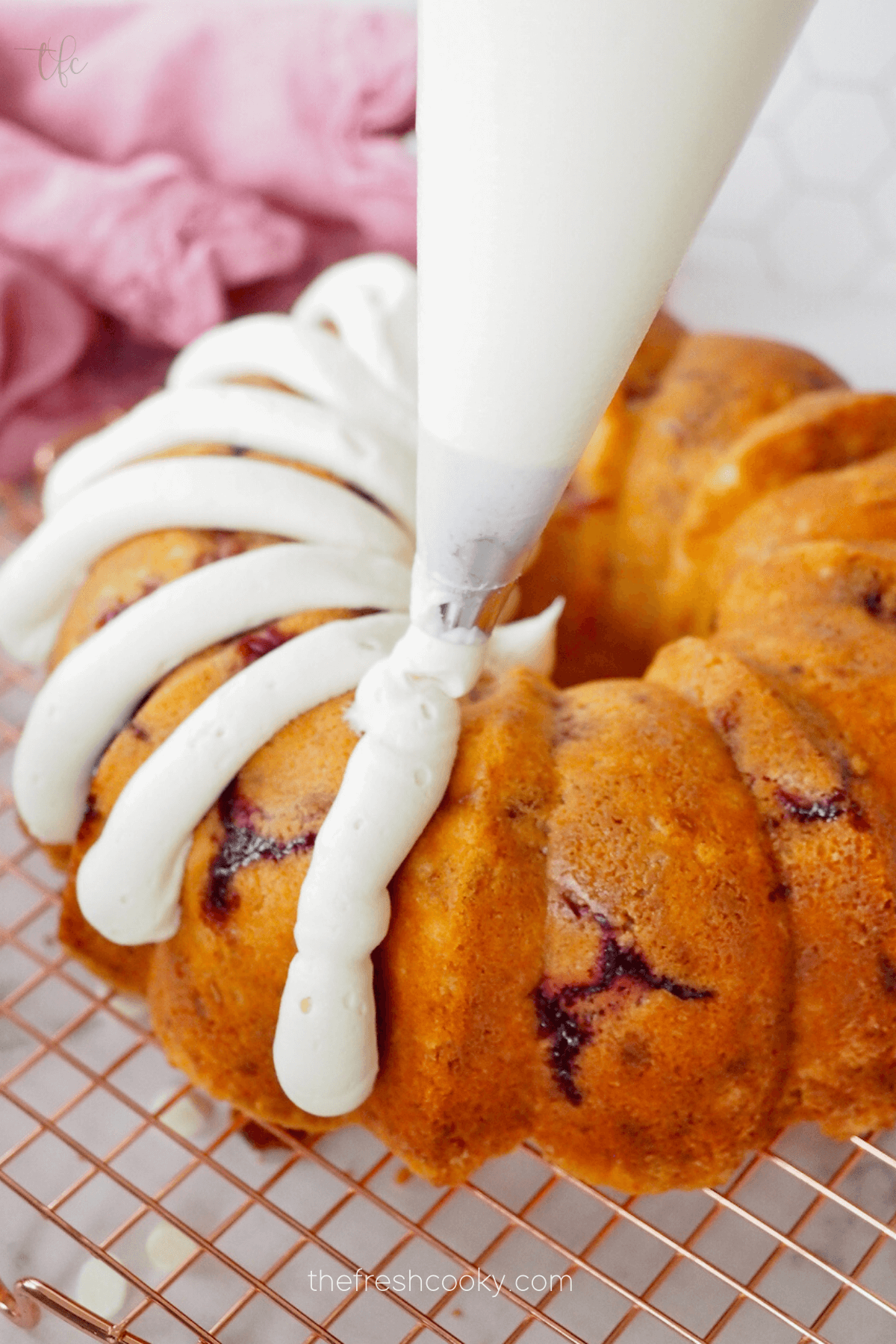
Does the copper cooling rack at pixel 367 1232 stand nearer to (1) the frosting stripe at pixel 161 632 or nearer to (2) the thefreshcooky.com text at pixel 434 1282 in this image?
(2) the thefreshcooky.com text at pixel 434 1282

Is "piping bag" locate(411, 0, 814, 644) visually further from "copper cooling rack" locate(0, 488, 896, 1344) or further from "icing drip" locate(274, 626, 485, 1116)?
"copper cooling rack" locate(0, 488, 896, 1344)

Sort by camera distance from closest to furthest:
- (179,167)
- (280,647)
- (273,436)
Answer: (280,647), (273,436), (179,167)

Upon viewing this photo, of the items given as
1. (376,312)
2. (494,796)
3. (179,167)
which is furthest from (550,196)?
(179,167)

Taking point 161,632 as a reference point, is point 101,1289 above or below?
below

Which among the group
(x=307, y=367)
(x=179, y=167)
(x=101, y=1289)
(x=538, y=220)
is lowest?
(x=101, y=1289)

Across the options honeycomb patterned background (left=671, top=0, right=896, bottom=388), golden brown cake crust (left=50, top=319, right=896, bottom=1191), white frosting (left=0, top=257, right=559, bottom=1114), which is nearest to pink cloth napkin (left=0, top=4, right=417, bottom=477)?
white frosting (left=0, top=257, right=559, bottom=1114)

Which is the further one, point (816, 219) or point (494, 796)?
point (816, 219)

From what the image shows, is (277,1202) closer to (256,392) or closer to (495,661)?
(495,661)

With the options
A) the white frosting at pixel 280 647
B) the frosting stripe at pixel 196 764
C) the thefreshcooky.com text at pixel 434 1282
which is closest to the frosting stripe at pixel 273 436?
the white frosting at pixel 280 647

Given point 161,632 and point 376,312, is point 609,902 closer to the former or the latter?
point 161,632

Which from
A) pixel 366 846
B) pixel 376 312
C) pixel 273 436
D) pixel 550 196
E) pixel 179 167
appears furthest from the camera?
pixel 179 167
